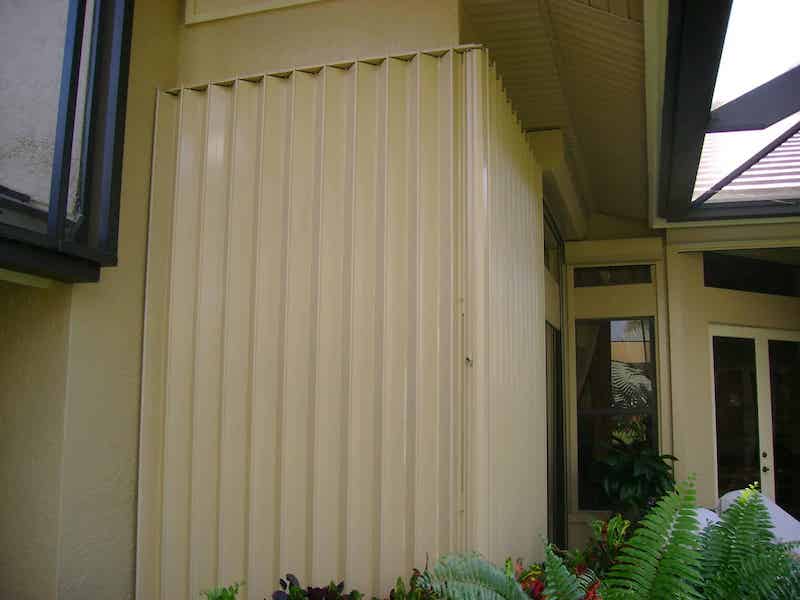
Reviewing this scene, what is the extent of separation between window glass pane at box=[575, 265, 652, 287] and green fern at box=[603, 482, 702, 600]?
5643mm

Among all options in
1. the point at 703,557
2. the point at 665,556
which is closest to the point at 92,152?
the point at 665,556

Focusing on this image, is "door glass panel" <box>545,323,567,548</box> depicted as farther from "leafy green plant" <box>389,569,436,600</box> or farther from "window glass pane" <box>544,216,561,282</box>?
"leafy green plant" <box>389,569,436,600</box>

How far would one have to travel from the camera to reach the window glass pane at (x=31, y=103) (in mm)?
2596

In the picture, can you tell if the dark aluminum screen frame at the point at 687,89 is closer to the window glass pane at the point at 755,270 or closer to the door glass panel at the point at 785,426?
the window glass pane at the point at 755,270

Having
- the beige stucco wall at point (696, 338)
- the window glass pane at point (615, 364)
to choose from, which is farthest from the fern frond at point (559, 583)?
the window glass pane at point (615, 364)

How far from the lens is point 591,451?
7.39 m

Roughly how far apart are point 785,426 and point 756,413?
0.38 m

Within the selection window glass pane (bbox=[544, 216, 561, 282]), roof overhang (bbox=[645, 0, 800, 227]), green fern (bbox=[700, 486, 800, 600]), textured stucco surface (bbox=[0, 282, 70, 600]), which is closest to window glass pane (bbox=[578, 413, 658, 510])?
window glass pane (bbox=[544, 216, 561, 282])

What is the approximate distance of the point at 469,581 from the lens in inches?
81.7

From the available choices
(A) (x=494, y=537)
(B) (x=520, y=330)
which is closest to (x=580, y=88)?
(B) (x=520, y=330)

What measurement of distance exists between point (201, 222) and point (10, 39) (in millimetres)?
997

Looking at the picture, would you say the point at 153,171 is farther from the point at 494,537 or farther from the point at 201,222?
the point at 494,537

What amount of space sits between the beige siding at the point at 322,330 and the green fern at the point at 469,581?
0.52 m

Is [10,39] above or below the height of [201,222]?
above
